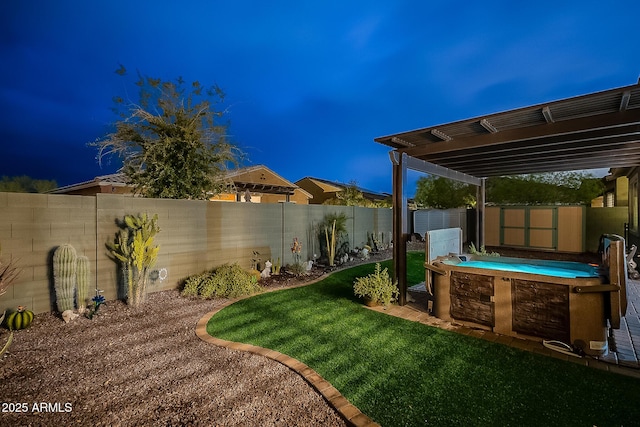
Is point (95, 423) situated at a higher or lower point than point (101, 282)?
lower

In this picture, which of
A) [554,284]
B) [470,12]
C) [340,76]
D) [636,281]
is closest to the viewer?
[554,284]

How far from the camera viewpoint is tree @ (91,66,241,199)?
6547mm

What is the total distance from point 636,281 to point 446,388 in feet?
23.6

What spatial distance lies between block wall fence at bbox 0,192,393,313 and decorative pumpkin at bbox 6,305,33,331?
0.35 m

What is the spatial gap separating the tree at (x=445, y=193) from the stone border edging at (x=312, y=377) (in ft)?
58.6

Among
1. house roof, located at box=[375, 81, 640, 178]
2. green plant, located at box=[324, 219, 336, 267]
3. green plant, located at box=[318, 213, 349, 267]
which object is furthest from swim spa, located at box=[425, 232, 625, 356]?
green plant, located at box=[318, 213, 349, 267]

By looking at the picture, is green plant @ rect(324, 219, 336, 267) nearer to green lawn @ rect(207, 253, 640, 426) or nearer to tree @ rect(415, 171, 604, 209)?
green lawn @ rect(207, 253, 640, 426)

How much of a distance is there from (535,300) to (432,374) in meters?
1.79

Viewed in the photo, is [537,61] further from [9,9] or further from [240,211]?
[9,9]

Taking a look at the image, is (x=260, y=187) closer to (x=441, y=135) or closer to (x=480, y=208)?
(x=480, y=208)

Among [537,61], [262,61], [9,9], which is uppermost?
[262,61]

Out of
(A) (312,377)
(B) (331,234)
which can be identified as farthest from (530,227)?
(A) (312,377)

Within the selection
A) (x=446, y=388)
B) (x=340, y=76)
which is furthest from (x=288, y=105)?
(x=446, y=388)

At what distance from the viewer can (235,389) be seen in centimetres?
252
